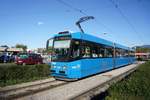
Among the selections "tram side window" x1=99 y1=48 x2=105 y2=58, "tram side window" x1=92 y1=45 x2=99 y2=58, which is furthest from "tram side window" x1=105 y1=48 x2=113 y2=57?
"tram side window" x1=92 y1=45 x2=99 y2=58

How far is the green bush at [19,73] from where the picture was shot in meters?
13.6

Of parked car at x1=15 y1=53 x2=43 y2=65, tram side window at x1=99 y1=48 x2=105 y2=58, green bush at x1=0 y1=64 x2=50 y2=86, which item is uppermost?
tram side window at x1=99 y1=48 x2=105 y2=58

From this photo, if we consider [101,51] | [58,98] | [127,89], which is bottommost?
[58,98]

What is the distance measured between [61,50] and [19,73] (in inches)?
143

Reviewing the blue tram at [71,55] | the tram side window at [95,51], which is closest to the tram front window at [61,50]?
the blue tram at [71,55]

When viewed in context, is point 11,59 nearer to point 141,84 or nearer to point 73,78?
point 73,78

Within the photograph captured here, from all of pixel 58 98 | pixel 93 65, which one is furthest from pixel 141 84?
pixel 93 65

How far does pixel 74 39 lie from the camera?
1394 centimetres

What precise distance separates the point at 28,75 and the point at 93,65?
547 centimetres

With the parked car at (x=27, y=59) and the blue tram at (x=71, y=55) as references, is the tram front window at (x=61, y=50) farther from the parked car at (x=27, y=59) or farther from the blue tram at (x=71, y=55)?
the parked car at (x=27, y=59)

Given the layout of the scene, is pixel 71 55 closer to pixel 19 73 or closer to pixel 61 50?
pixel 61 50

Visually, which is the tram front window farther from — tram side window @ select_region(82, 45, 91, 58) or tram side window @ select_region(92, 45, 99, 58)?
tram side window @ select_region(92, 45, 99, 58)

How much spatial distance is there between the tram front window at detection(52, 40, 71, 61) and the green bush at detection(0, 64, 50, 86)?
8.41 feet

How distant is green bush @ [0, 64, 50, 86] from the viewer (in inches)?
534
